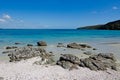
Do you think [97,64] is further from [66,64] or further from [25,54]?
[25,54]

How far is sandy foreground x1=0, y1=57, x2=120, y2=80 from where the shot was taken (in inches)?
476

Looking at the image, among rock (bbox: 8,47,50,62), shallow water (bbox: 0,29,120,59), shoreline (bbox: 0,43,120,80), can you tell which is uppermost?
rock (bbox: 8,47,50,62)

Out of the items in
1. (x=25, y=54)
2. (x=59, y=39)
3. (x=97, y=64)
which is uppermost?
(x=25, y=54)

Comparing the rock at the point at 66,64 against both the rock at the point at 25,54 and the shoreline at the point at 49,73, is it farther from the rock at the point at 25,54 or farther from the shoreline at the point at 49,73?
the rock at the point at 25,54

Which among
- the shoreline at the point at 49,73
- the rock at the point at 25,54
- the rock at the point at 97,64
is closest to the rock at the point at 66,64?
the shoreline at the point at 49,73

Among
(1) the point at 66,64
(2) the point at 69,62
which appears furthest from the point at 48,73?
(2) the point at 69,62

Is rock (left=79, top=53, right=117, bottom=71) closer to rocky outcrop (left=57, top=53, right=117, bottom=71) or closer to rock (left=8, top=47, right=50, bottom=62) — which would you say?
rocky outcrop (left=57, top=53, right=117, bottom=71)

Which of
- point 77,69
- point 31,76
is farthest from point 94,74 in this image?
point 31,76

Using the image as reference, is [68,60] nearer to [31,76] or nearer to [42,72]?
[42,72]

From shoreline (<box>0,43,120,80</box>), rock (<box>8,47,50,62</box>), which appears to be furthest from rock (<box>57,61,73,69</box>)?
rock (<box>8,47,50,62</box>)

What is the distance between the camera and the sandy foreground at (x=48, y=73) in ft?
39.6

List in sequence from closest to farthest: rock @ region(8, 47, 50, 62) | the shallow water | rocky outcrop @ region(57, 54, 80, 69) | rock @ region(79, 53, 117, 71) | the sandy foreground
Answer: the sandy foreground < rock @ region(79, 53, 117, 71) < rocky outcrop @ region(57, 54, 80, 69) < rock @ region(8, 47, 50, 62) < the shallow water

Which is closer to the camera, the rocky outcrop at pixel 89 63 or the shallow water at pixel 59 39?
the rocky outcrop at pixel 89 63

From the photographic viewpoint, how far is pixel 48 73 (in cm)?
1303
